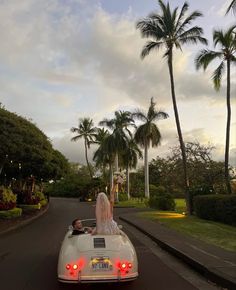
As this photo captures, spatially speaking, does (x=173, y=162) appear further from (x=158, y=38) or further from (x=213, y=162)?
(x=158, y=38)

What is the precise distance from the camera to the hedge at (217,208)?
79.9ft

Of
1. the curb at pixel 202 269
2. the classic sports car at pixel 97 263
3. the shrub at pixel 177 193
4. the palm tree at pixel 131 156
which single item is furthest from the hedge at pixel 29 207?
the classic sports car at pixel 97 263

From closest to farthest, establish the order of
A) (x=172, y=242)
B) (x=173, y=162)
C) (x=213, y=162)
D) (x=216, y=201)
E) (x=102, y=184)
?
(x=172, y=242) → (x=216, y=201) → (x=213, y=162) → (x=173, y=162) → (x=102, y=184)

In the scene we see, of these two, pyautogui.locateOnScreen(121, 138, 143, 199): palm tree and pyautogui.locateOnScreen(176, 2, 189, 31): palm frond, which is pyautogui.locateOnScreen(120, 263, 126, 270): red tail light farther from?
pyautogui.locateOnScreen(121, 138, 143, 199): palm tree

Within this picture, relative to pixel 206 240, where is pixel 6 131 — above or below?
above

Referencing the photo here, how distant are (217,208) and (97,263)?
19.0m

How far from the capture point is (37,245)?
15.9 metres

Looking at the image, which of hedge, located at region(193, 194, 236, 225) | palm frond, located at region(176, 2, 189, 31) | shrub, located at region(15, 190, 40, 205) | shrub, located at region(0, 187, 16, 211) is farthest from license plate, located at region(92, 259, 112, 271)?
shrub, located at region(15, 190, 40, 205)

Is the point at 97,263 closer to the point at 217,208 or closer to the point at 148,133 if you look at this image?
the point at 217,208

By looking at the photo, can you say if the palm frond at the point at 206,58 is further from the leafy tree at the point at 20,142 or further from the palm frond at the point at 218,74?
the leafy tree at the point at 20,142

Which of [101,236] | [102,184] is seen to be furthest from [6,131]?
[102,184]

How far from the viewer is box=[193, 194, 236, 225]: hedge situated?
24.4m

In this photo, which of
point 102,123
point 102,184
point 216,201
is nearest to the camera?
point 216,201

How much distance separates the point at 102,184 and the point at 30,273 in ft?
Result: 224
